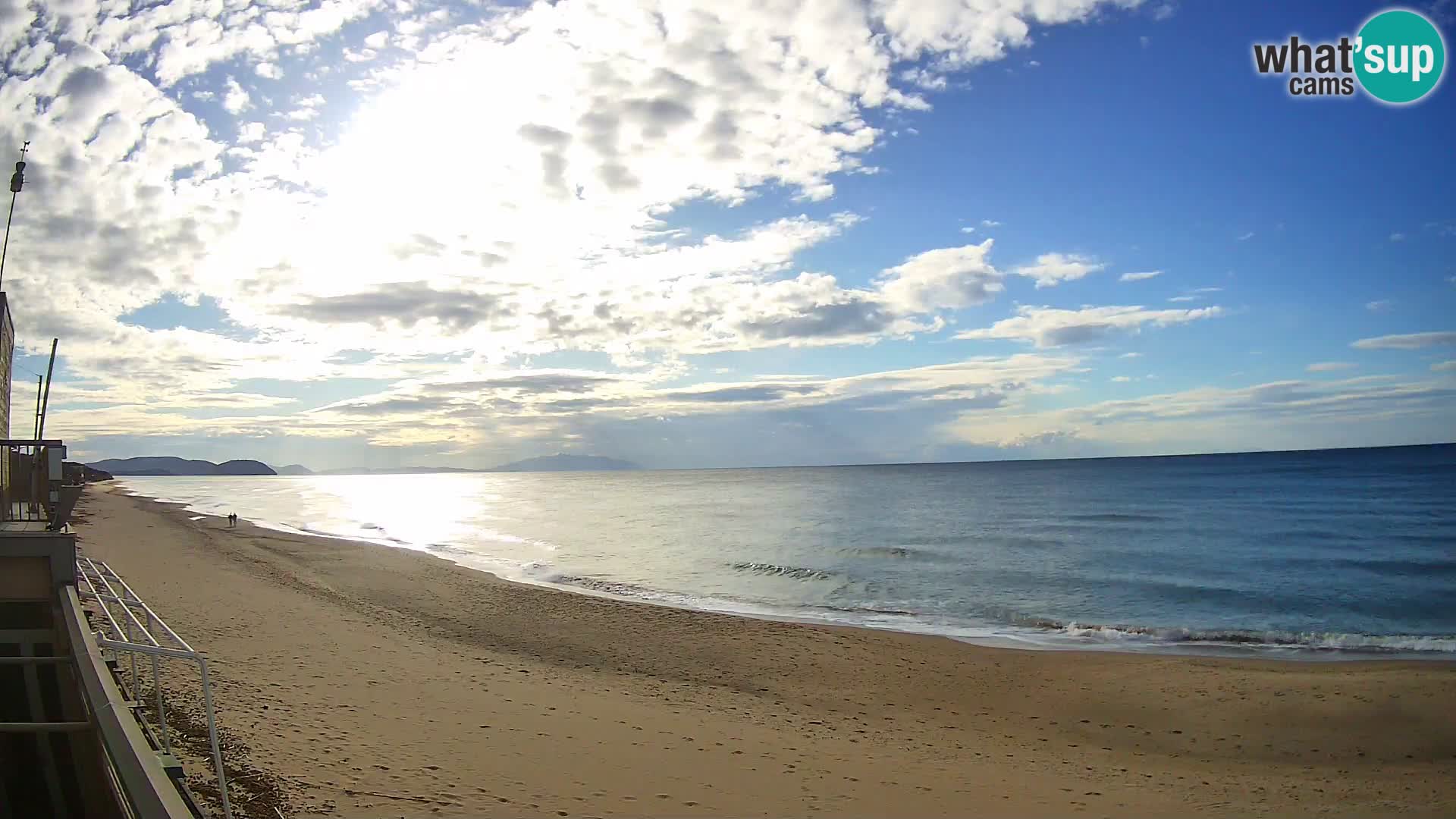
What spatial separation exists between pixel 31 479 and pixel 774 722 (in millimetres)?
13566

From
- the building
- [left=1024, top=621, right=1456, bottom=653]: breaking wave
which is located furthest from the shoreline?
the building

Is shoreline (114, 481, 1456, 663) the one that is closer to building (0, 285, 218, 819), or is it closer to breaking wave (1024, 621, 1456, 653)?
breaking wave (1024, 621, 1456, 653)

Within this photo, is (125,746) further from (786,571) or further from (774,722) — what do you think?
(786,571)

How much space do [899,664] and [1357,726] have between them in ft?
22.0

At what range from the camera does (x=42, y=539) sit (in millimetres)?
11016

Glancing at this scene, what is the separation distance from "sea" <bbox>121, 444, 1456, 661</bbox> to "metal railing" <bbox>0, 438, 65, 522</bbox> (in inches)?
528

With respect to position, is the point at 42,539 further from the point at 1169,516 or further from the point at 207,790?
the point at 1169,516

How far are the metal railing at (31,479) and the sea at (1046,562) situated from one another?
528 inches

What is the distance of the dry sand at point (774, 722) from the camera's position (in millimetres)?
8297

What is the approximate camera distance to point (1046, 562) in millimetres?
29359

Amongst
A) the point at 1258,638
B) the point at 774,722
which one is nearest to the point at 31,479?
the point at 774,722

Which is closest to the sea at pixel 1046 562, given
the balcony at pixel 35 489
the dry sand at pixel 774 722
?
the dry sand at pixel 774 722

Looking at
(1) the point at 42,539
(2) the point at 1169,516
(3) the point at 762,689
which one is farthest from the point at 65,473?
(2) the point at 1169,516

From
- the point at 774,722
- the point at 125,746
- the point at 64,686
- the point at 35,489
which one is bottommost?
the point at 774,722
